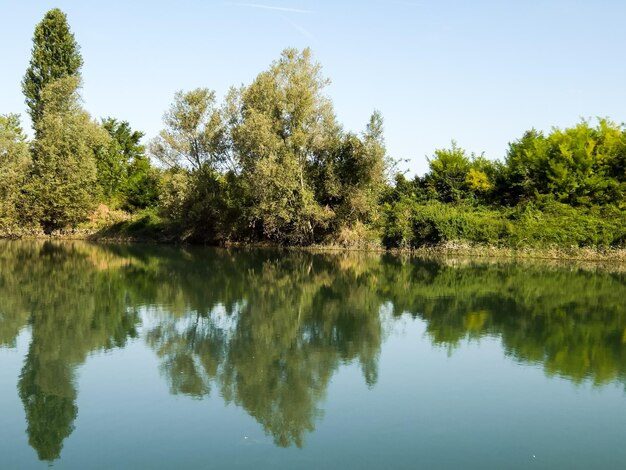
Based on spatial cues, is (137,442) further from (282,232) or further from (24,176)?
(24,176)

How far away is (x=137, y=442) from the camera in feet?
27.0

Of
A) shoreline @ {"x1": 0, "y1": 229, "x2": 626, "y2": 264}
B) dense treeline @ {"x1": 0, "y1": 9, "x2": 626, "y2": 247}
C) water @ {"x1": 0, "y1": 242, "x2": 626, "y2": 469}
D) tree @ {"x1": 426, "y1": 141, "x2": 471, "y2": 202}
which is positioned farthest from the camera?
tree @ {"x1": 426, "y1": 141, "x2": 471, "y2": 202}

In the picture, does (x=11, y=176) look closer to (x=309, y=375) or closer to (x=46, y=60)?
(x=46, y=60)

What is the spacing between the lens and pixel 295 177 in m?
39.4

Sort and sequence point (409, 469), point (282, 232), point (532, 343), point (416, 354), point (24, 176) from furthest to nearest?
point (24, 176), point (282, 232), point (532, 343), point (416, 354), point (409, 469)

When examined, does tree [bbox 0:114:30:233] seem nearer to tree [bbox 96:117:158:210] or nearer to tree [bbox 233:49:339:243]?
tree [bbox 96:117:158:210]

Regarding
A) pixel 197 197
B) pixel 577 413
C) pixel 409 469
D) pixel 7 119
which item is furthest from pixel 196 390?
pixel 7 119

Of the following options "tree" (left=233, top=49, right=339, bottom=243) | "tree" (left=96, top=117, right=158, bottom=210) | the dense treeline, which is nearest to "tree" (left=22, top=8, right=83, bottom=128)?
the dense treeline

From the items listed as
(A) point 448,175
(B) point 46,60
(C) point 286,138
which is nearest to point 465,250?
(A) point 448,175

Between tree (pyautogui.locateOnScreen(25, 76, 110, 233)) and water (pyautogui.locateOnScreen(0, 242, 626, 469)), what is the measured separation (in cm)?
Result: 2400

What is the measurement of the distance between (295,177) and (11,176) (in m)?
22.2

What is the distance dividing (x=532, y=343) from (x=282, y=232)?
1144 inches

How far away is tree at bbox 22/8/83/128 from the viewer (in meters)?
48.4

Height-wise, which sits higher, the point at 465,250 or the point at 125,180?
the point at 125,180
